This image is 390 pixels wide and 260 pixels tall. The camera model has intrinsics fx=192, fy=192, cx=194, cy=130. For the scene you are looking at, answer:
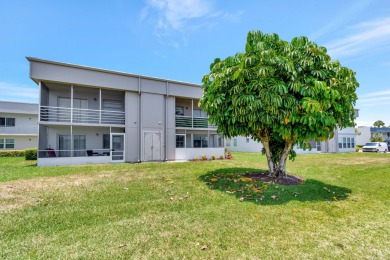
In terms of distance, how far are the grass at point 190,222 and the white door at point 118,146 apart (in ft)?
26.8

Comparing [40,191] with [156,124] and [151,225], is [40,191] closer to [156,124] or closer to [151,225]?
[151,225]

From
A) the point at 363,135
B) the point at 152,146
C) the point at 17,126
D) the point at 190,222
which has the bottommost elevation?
the point at 190,222

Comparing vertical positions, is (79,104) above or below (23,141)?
above

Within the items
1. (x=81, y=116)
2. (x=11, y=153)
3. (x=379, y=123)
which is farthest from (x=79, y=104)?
(x=379, y=123)

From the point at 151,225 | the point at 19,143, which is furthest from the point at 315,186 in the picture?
the point at 19,143

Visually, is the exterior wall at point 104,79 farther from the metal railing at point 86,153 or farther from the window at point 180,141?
the metal railing at point 86,153

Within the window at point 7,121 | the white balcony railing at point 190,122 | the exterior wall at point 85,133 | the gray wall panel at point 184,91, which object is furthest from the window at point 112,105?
the window at point 7,121

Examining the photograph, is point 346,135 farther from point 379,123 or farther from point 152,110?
point 379,123

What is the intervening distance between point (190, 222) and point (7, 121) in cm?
3257

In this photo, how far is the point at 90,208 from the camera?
5102 millimetres

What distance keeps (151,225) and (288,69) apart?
6036 mm

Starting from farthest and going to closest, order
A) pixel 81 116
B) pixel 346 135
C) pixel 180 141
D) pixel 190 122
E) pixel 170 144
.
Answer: pixel 346 135 → pixel 180 141 → pixel 190 122 → pixel 170 144 → pixel 81 116

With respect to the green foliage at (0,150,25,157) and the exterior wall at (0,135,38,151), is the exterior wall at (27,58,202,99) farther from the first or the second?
the exterior wall at (0,135,38,151)

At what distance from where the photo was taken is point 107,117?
1583 cm
